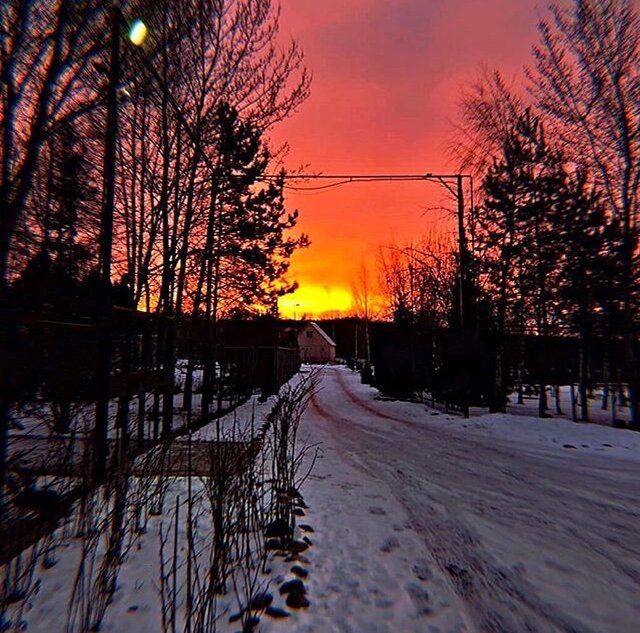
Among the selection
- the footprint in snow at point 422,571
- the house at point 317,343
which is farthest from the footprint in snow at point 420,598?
the house at point 317,343

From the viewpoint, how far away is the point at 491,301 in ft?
52.0

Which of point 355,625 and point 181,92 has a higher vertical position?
point 181,92

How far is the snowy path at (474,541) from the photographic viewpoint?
9.77ft

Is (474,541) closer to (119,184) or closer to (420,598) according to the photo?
(420,598)

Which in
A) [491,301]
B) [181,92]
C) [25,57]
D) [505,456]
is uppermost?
[181,92]

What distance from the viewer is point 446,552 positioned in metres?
3.96

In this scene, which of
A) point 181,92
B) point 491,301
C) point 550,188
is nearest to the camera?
point 181,92

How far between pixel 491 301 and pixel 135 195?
12.4m

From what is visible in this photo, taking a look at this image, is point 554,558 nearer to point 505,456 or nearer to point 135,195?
point 505,456

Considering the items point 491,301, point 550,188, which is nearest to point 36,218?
point 550,188

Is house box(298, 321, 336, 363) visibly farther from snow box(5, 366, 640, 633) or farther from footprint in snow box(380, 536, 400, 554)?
footprint in snow box(380, 536, 400, 554)

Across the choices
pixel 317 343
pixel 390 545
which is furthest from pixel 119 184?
pixel 317 343

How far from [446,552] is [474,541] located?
0.44 m

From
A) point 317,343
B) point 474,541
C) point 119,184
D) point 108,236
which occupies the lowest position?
point 474,541
